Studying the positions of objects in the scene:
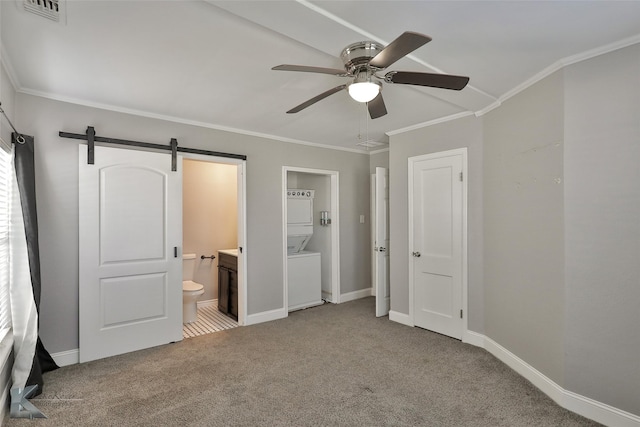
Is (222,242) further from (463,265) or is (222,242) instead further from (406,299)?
(463,265)

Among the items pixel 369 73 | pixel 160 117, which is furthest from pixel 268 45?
pixel 160 117

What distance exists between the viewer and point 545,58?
7.52 ft

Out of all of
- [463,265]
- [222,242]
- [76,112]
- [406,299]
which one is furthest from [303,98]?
[222,242]

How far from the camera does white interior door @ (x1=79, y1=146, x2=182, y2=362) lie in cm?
309

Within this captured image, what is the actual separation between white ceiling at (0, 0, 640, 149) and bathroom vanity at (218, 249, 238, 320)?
2.10 metres

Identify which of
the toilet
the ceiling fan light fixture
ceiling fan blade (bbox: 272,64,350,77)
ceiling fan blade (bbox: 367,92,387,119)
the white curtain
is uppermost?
ceiling fan blade (bbox: 272,64,350,77)

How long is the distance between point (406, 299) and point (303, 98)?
105 inches

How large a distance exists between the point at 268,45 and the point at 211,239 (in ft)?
12.0

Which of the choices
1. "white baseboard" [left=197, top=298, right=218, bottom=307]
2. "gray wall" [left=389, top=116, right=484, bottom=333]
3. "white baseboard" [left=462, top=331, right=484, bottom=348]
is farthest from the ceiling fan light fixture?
"white baseboard" [left=197, top=298, right=218, bottom=307]

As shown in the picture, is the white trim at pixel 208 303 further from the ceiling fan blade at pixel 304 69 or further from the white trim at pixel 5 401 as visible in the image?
the ceiling fan blade at pixel 304 69

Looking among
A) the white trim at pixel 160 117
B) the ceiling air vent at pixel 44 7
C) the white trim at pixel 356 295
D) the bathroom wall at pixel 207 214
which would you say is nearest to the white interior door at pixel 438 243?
the white trim at pixel 356 295

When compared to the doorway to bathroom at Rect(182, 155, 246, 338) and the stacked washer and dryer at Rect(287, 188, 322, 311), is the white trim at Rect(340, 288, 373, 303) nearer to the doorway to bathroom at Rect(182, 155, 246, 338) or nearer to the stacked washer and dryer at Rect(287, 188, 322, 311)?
the stacked washer and dryer at Rect(287, 188, 322, 311)

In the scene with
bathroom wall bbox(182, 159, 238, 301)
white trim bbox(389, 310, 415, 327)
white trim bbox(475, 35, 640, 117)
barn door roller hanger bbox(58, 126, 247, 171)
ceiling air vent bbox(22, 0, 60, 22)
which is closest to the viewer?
ceiling air vent bbox(22, 0, 60, 22)

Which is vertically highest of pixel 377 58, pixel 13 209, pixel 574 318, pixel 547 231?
pixel 377 58
